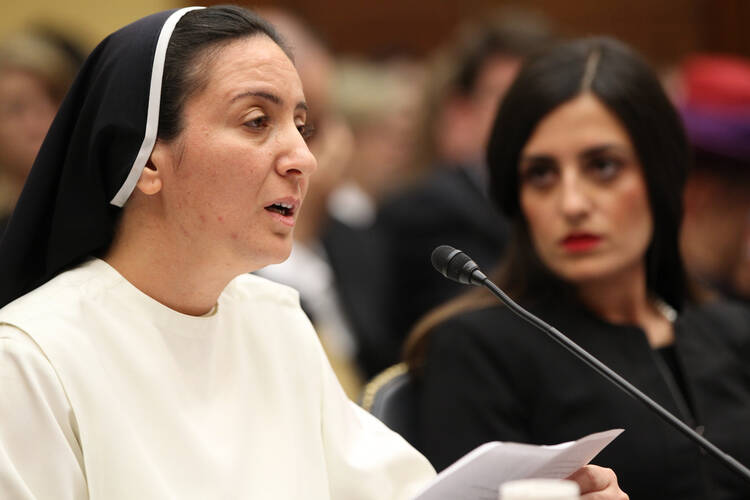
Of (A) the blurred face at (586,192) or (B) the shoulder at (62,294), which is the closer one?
(B) the shoulder at (62,294)

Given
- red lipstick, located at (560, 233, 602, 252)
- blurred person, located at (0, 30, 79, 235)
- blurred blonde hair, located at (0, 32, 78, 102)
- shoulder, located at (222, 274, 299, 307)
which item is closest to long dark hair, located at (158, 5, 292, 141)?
shoulder, located at (222, 274, 299, 307)

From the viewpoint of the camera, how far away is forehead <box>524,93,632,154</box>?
2486 mm

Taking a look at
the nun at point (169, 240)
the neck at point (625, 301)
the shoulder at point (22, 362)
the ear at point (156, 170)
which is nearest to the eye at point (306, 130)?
the nun at point (169, 240)

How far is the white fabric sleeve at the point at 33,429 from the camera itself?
1562mm

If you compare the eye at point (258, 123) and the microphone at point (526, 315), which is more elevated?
the eye at point (258, 123)

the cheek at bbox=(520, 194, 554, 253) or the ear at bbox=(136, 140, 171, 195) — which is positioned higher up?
the ear at bbox=(136, 140, 171, 195)

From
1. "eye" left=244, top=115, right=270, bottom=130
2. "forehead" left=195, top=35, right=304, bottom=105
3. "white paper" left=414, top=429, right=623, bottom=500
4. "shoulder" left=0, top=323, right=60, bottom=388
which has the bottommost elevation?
"white paper" left=414, top=429, right=623, bottom=500

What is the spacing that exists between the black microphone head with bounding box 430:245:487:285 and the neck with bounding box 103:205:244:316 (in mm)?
366

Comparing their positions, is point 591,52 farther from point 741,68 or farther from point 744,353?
point 741,68

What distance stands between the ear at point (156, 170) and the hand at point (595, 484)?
2.86 ft

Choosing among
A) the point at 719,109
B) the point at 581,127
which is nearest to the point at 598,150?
the point at 581,127

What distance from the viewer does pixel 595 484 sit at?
1811 millimetres

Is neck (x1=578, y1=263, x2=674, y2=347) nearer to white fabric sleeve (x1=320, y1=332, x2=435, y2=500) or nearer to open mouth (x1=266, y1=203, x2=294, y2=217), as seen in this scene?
white fabric sleeve (x1=320, y1=332, x2=435, y2=500)

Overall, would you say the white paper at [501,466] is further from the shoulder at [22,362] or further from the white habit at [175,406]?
the shoulder at [22,362]
